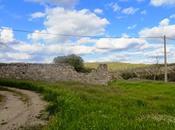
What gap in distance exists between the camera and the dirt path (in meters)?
15.6

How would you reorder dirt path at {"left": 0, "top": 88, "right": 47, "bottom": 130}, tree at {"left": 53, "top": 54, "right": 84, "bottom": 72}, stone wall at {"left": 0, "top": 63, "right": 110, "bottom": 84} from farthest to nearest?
tree at {"left": 53, "top": 54, "right": 84, "bottom": 72} → stone wall at {"left": 0, "top": 63, "right": 110, "bottom": 84} → dirt path at {"left": 0, "top": 88, "right": 47, "bottom": 130}

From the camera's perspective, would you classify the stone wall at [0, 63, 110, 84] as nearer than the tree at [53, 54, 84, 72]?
Yes

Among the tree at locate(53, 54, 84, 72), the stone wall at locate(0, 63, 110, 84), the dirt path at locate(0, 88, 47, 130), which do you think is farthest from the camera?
the tree at locate(53, 54, 84, 72)

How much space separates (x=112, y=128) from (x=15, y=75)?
111 ft

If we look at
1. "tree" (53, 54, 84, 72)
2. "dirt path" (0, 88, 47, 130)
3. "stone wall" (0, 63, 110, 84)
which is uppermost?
"tree" (53, 54, 84, 72)

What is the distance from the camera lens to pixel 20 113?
61.7 feet

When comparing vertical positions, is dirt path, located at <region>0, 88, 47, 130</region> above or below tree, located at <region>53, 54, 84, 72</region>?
below

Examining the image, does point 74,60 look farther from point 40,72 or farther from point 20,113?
point 20,113

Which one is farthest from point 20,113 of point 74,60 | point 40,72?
point 74,60

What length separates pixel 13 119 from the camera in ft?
56.0

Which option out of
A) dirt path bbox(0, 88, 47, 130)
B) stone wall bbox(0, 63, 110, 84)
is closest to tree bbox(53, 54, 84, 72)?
stone wall bbox(0, 63, 110, 84)

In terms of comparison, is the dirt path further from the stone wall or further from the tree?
the tree

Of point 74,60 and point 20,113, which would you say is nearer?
point 20,113

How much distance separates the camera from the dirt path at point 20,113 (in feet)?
51.3
